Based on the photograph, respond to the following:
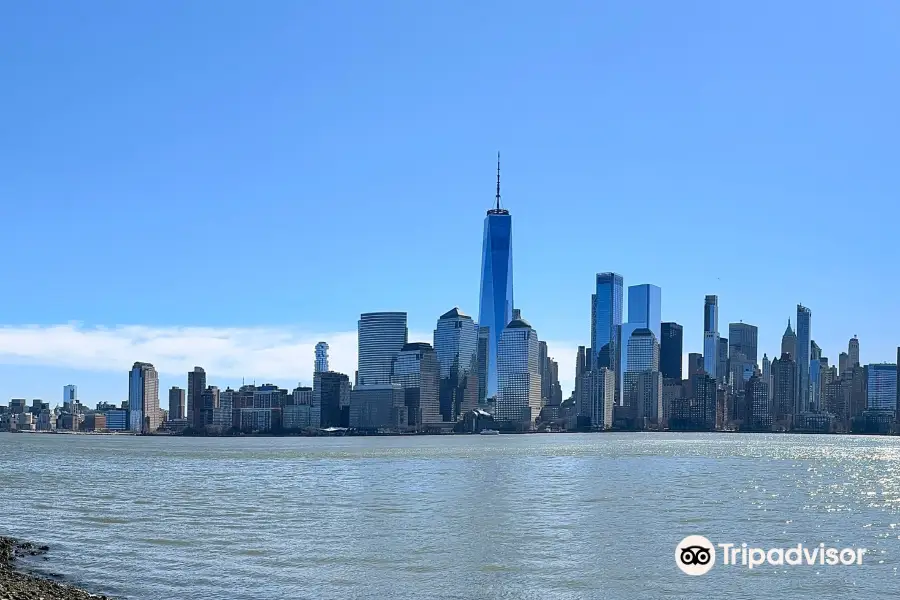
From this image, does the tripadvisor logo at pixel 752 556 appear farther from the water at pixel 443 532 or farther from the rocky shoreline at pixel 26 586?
the rocky shoreline at pixel 26 586

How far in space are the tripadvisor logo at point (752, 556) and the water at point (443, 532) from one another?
1.18 meters

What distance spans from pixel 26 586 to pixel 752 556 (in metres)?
37.3

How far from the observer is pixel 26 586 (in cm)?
4006

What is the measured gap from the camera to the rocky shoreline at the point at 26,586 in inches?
1458

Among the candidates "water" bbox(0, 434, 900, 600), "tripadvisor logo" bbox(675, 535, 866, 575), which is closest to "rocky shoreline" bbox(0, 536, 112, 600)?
"water" bbox(0, 434, 900, 600)

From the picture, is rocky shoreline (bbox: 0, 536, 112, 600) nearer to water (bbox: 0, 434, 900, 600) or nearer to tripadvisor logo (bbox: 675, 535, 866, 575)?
water (bbox: 0, 434, 900, 600)

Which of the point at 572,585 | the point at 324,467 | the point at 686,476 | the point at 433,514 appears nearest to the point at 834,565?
the point at 572,585

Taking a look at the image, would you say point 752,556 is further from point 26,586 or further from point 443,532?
point 26,586

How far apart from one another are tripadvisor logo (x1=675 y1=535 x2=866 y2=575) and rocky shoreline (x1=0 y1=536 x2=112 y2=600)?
28.8 meters

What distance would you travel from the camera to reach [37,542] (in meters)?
59.4

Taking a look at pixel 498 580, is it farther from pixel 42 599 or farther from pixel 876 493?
pixel 876 493

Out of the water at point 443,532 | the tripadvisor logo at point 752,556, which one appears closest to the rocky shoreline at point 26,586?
the water at point 443,532

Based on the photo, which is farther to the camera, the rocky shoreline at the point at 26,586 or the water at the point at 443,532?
the water at the point at 443,532

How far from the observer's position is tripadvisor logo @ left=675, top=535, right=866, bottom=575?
5091 cm
